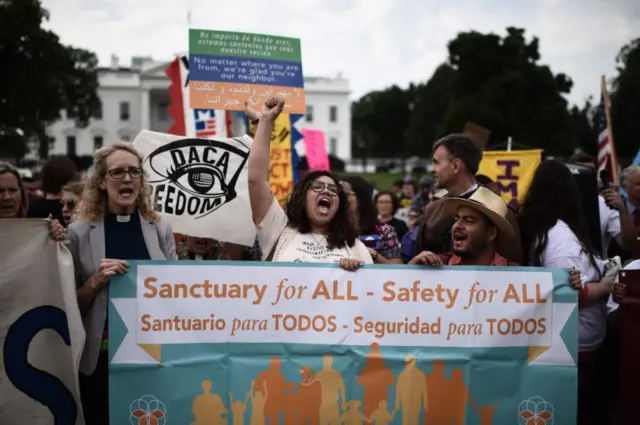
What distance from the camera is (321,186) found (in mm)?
4844

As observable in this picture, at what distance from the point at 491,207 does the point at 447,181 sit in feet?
2.46

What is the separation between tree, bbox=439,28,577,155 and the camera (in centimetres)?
5466

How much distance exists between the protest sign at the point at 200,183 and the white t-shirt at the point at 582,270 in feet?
8.75

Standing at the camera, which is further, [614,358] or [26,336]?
[614,358]

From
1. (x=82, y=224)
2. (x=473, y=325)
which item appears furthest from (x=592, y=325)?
(x=82, y=224)

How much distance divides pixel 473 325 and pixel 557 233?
0.87 metres

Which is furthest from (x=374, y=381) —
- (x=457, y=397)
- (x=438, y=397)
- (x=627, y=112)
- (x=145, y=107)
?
(x=145, y=107)

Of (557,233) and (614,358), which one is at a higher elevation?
(557,233)

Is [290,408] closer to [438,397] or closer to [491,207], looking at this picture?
[438,397]

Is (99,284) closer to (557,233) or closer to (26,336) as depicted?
(26,336)

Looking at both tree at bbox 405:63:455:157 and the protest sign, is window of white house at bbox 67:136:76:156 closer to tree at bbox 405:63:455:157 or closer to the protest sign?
tree at bbox 405:63:455:157

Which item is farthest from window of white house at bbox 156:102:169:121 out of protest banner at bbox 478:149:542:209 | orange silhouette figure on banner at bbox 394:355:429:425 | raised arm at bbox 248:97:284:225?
orange silhouette figure on banner at bbox 394:355:429:425

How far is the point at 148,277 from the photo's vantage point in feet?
14.4

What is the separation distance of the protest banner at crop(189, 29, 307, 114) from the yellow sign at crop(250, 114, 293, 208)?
69.2 inches
